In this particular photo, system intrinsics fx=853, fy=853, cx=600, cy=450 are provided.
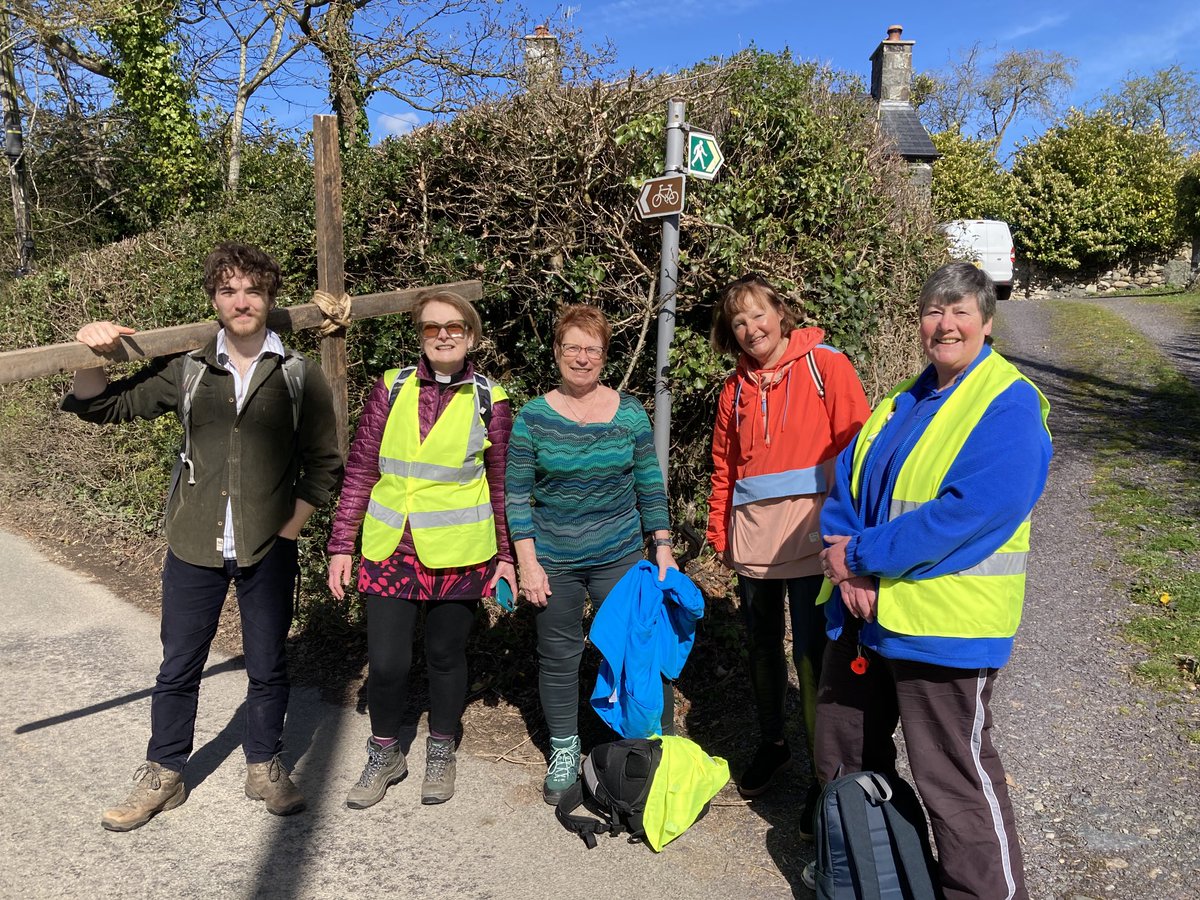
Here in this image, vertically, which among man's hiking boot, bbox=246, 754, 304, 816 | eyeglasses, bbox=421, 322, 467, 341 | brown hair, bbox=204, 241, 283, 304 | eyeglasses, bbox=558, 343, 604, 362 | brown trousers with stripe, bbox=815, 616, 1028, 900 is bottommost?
man's hiking boot, bbox=246, 754, 304, 816

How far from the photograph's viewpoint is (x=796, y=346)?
2965mm

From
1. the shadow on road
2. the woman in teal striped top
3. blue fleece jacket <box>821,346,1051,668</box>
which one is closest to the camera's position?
blue fleece jacket <box>821,346,1051,668</box>

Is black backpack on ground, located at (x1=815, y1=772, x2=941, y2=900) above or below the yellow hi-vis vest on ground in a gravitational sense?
below

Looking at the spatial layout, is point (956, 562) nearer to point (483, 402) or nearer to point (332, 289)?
point (483, 402)

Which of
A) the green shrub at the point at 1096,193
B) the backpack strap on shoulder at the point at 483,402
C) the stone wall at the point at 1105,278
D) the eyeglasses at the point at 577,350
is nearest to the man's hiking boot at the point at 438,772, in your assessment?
the backpack strap on shoulder at the point at 483,402

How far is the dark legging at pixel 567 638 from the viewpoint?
3197 millimetres

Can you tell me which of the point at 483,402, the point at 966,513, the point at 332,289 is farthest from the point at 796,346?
the point at 332,289

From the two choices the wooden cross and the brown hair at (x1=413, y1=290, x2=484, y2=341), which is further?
the wooden cross

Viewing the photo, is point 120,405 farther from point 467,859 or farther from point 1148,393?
point 1148,393

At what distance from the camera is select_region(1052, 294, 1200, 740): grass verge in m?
4.17

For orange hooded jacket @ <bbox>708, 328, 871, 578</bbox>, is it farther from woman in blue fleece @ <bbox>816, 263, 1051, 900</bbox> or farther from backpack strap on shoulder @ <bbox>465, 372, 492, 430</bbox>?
backpack strap on shoulder @ <bbox>465, 372, 492, 430</bbox>

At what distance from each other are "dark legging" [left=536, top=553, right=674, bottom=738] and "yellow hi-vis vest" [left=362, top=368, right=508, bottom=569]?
332 mm

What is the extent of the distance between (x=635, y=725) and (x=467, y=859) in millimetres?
729

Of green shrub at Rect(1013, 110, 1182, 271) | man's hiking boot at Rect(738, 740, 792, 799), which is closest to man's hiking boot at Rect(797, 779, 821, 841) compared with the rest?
man's hiking boot at Rect(738, 740, 792, 799)
